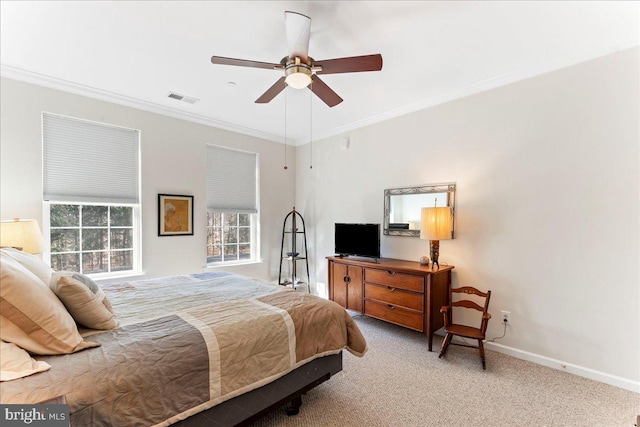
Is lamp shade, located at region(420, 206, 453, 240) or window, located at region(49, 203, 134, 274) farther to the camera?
window, located at region(49, 203, 134, 274)

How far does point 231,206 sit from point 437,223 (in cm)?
306

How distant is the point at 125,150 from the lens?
3504mm

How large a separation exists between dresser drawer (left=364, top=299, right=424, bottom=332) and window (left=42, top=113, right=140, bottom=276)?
2.98 m

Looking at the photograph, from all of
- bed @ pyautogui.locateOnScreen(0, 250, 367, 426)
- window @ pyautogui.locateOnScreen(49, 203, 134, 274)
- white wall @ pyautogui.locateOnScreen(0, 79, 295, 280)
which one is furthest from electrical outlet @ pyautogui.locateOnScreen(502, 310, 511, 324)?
window @ pyautogui.locateOnScreen(49, 203, 134, 274)

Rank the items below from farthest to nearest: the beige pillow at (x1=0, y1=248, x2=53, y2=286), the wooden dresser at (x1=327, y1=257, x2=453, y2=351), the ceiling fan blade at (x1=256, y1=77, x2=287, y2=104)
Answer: the wooden dresser at (x1=327, y1=257, x2=453, y2=351)
the ceiling fan blade at (x1=256, y1=77, x2=287, y2=104)
the beige pillow at (x1=0, y1=248, x2=53, y2=286)

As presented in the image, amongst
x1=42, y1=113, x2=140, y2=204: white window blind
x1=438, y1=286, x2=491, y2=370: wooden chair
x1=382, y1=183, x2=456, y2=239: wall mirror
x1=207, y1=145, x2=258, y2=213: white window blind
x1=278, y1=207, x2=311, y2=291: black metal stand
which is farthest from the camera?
x1=278, y1=207, x2=311, y2=291: black metal stand

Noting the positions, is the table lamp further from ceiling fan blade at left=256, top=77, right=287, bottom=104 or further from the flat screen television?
ceiling fan blade at left=256, top=77, right=287, bottom=104

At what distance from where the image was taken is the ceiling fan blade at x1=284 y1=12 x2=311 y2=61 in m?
1.93

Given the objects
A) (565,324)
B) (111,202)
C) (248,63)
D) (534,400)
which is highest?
(248,63)

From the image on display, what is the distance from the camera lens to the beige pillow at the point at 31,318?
1152mm

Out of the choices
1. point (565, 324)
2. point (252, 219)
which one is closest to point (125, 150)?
point (252, 219)

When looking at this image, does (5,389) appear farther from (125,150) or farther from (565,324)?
(565,324)

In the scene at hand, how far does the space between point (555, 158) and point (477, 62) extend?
1.13m

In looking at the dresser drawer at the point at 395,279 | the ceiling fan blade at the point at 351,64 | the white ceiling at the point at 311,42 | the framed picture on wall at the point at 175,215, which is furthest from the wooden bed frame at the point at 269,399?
the framed picture on wall at the point at 175,215
